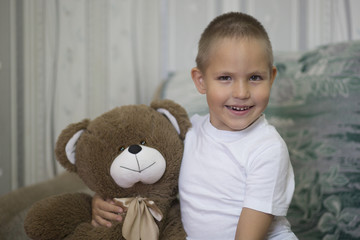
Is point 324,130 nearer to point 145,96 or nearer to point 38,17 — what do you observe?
point 145,96

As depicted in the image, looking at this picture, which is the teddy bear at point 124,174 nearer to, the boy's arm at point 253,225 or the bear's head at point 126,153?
the bear's head at point 126,153

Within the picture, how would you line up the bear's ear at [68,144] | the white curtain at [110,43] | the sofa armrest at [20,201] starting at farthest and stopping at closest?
the white curtain at [110,43] < the sofa armrest at [20,201] < the bear's ear at [68,144]

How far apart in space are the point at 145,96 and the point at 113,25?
36cm

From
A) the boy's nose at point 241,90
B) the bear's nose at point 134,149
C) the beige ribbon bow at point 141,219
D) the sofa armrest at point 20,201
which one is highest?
the boy's nose at point 241,90

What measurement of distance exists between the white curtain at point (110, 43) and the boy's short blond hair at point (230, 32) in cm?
72

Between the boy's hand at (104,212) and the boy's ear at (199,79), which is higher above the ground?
the boy's ear at (199,79)

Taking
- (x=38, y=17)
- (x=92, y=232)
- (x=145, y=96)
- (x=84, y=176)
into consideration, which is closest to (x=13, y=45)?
(x=38, y=17)

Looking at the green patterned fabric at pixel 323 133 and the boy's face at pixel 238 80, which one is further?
the green patterned fabric at pixel 323 133

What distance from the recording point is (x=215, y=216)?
80cm

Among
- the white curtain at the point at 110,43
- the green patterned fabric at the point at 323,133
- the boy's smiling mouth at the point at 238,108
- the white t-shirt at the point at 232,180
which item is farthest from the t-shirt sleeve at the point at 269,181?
the white curtain at the point at 110,43

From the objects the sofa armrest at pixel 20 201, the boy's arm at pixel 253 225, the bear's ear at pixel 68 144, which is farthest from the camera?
the sofa armrest at pixel 20 201

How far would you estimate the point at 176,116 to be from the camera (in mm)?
899

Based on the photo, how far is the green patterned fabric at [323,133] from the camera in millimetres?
1004

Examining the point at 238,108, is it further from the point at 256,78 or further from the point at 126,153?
the point at 126,153
